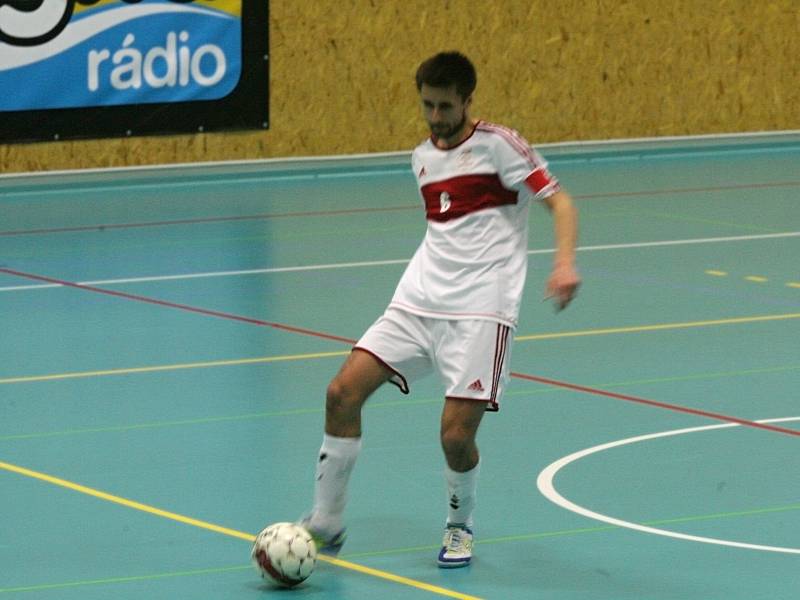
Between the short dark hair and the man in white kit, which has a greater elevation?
the short dark hair

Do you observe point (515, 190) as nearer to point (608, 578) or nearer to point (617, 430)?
point (608, 578)

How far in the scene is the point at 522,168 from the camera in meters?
6.17

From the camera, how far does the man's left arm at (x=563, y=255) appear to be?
5.82 metres

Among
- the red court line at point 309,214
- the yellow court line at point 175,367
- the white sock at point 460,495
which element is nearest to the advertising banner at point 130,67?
the red court line at point 309,214

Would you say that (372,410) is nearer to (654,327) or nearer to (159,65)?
(654,327)

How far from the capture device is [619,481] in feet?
24.0

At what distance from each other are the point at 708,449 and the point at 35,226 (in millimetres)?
8531

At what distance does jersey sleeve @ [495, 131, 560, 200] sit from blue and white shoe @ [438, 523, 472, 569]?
1.16m

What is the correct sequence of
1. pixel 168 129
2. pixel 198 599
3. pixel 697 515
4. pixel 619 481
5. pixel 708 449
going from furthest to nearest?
pixel 168 129, pixel 708 449, pixel 619 481, pixel 697 515, pixel 198 599

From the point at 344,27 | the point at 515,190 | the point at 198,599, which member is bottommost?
the point at 198,599

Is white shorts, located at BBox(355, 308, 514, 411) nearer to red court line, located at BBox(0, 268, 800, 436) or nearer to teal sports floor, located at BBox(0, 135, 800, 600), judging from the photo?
teal sports floor, located at BBox(0, 135, 800, 600)

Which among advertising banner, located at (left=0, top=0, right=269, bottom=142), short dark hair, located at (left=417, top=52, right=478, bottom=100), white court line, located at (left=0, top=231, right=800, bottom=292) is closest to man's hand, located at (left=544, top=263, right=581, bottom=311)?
short dark hair, located at (left=417, top=52, right=478, bottom=100)

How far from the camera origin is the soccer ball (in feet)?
19.4

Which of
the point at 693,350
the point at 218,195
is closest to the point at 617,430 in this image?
the point at 693,350
